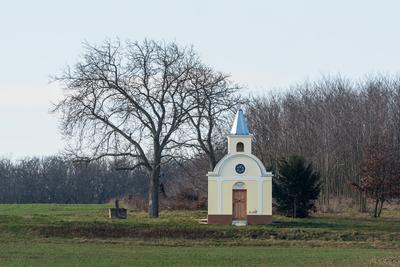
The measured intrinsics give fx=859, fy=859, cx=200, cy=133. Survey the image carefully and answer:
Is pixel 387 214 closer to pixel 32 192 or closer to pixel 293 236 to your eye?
pixel 293 236

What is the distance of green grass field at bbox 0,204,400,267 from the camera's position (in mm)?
33531

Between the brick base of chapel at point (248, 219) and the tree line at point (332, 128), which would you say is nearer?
the brick base of chapel at point (248, 219)

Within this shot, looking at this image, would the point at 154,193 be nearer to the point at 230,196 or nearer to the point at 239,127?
the point at 230,196

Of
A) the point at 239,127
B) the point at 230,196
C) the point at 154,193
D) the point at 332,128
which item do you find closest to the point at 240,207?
the point at 230,196

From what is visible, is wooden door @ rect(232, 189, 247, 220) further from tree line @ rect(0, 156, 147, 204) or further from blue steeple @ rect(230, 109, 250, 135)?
tree line @ rect(0, 156, 147, 204)

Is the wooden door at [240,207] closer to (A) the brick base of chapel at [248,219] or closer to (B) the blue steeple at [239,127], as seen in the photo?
(A) the brick base of chapel at [248,219]

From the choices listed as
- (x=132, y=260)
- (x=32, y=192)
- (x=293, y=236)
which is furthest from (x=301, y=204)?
(x=32, y=192)

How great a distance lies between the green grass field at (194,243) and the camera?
33.5m

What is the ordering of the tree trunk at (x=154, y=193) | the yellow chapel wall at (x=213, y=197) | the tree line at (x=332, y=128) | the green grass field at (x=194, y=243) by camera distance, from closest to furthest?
the green grass field at (x=194, y=243)
the yellow chapel wall at (x=213, y=197)
the tree trunk at (x=154, y=193)
the tree line at (x=332, y=128)

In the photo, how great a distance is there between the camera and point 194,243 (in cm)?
4375

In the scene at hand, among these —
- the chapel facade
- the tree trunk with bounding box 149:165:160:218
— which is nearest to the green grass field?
the chapel facade

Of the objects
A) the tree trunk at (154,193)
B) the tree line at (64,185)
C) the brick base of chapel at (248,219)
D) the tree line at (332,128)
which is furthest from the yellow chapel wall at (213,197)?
the tree line at (64,185)

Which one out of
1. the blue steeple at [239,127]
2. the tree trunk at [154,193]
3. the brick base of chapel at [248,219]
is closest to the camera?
the brick base of chapel at [248,219]

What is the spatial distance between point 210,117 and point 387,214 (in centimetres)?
1566
